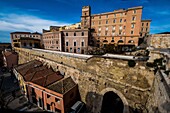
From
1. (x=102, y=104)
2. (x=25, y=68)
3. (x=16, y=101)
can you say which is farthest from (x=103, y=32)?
(x=16, y=101)

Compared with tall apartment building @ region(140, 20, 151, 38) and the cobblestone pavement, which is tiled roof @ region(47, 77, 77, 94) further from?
tall apartment building @ region(140, 20, 151, 38)

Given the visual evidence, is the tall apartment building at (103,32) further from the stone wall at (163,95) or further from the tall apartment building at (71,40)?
the stone wall at (163,95)

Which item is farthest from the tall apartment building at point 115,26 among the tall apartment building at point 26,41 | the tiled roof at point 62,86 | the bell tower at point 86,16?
the tall apartment building at point 26,41

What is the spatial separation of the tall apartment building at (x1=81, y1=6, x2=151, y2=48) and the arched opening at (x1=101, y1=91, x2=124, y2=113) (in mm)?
18241

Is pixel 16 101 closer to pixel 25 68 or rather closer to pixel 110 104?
pixel 25 68

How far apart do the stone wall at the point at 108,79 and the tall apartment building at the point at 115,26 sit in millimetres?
18237

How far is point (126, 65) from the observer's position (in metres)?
8.97

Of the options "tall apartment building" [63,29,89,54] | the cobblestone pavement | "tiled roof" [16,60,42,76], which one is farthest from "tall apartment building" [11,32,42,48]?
the cobblestone pavement

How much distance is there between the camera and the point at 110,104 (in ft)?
39.3

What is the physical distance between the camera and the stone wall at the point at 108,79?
8.09 meters

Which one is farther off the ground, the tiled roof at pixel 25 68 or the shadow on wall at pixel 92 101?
the tiled roof at pixel 25 68

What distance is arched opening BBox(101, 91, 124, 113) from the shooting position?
10.8 metres

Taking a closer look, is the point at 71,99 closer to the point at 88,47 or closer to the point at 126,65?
the point at 126,65

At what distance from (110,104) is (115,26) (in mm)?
22347
